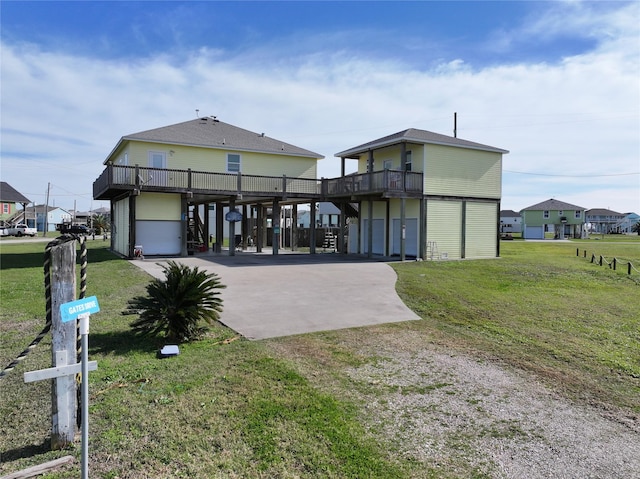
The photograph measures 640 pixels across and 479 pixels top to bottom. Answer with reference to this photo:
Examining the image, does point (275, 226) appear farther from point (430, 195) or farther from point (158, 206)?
point (430, 195)

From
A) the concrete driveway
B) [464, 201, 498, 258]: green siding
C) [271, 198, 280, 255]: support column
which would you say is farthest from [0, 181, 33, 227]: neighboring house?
[464, 201, 498, 258]: green siding

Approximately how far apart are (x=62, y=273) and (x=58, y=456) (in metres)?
1.49

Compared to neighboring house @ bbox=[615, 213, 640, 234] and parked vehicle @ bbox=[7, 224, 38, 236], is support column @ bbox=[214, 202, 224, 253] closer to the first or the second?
parked vehicle @ bbox=[7, 224, 38, 236]

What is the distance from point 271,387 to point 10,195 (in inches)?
2894

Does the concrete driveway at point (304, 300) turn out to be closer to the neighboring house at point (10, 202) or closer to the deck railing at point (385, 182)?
the deck railing at point (385, 182)

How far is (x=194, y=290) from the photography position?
7.01 metres

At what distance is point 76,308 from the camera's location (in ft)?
10.4

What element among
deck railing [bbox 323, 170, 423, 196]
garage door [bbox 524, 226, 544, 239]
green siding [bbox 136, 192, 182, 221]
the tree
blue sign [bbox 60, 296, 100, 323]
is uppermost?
deck railing [bbox 323, 170, 423, 196]

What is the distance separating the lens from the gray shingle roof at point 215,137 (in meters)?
23.6

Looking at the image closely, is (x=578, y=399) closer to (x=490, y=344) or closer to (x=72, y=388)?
(x=490, y=344)

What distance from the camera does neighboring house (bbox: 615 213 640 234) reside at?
104575 millimetres

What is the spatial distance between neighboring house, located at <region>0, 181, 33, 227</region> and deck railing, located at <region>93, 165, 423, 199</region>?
48243mm

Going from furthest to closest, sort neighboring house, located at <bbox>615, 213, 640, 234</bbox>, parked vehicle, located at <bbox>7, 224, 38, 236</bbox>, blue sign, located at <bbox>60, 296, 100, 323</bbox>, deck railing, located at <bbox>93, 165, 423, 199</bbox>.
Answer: neighboring house, located at <bbox>615, 213, 640, 234</bbox>
parked vehicle, located at <bbox>7, 224, 38, 236</bbox>
deck railing, located at <bbox>93, 165, 423, 199</bbox>
blue sign, located at <bbox>60, 296, 100, 323</bbox>

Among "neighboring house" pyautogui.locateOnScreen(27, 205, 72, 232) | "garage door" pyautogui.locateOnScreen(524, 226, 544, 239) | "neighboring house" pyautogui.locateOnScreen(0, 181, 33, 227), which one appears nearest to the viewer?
A: "neighboring house" pyautogui.locateOnScreen(0, 181, 33, 227)
